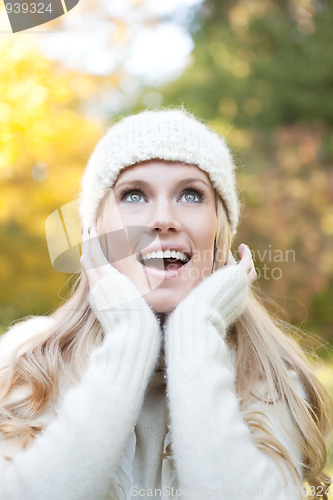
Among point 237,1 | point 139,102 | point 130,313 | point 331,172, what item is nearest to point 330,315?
point 331,172

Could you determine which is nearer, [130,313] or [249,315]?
[130,313]

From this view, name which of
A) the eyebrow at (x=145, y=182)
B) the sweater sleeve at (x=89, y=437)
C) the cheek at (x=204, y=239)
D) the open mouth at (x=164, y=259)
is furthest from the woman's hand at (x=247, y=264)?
the sweater sleeve at (x=89, y=437)

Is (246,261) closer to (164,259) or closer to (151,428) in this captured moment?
(164,259)

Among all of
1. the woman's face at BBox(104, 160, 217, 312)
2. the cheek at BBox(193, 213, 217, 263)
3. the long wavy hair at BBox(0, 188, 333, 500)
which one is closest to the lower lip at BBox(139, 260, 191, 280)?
the woman's face at BBox(104, 160, 217, 312)

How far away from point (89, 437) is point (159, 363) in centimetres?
56

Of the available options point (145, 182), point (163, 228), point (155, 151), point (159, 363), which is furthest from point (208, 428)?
point (155, 151)

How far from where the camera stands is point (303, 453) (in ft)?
6.97

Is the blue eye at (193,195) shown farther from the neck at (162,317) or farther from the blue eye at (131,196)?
the neck at (162,317)

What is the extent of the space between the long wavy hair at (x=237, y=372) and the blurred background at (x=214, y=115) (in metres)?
2.11

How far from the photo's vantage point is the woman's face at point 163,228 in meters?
2.18

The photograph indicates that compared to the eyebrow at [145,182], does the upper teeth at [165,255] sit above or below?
below

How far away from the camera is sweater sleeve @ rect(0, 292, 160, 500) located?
67.4 inches

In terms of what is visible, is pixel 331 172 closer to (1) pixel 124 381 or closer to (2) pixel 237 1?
(2) pixel 237 1

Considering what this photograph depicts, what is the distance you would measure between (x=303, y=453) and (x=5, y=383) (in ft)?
3.90
